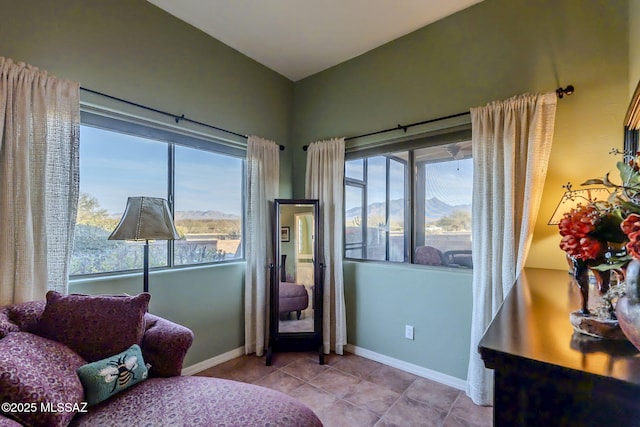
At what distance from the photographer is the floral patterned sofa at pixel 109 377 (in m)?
1.14

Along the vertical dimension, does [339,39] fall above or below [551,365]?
above

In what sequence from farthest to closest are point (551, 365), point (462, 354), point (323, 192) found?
point (323, 192), point (462, 354), point (551, 365)

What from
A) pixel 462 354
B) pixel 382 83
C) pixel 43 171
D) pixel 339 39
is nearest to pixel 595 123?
pixel 382 83

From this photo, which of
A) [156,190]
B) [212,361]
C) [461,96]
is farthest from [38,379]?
[461,96]

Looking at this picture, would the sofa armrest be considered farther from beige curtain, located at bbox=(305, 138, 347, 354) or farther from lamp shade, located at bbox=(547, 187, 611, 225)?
lamp shade, located at bbox=(547, 187, 611, 225)

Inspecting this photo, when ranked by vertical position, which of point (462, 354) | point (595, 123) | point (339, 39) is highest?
point (339, 39)

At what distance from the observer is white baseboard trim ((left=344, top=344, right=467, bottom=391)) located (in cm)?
240

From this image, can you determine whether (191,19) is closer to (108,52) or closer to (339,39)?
(108,52)

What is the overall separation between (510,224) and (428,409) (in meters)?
1.46

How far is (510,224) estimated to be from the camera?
2.08 meters

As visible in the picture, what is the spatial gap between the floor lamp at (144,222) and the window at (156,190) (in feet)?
1.60

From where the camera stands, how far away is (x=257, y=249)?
3006 millimetres

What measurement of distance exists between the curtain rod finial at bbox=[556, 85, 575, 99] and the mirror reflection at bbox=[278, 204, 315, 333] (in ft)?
7.13

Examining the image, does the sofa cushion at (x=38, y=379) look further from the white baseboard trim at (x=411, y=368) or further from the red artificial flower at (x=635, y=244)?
the white baseboard trim at (x=411, y=368)
